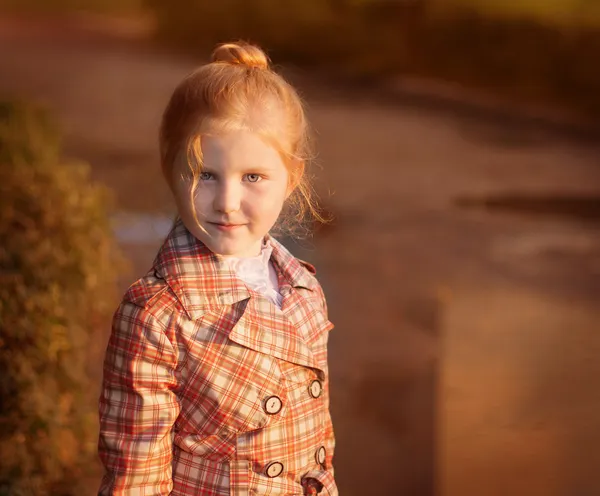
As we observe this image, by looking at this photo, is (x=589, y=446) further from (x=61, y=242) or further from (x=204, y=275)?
(x=204, y=275)

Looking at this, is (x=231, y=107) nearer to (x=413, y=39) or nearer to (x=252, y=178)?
(x=252, y=178)

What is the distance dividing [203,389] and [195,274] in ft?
0.65

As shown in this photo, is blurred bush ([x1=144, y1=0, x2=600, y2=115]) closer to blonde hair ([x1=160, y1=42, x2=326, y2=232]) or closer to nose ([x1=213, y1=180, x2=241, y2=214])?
blonde hair ([x1=160, y1=42, x2=326, y2=232])

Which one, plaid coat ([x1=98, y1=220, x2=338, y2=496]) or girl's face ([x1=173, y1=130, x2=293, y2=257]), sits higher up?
girl's face ([x1=173, y1=130, x2=293, y2=257])

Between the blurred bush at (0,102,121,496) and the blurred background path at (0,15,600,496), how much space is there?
1.19 metres

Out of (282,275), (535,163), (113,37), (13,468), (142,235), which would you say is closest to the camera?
(282,275)

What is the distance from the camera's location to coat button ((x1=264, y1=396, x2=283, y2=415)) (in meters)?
1.38

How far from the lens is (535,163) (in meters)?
7.66

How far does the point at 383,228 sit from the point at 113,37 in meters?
4.55

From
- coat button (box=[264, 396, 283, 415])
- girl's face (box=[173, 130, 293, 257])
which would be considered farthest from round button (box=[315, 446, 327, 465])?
girl's face (box=[173, 130, 293, 257])

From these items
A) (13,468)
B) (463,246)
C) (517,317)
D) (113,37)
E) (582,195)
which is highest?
(113,37)

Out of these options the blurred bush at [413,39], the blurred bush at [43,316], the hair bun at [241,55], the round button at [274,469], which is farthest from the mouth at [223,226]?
the blurred bush at [413,39]

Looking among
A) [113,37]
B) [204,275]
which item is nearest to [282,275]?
[204,275]

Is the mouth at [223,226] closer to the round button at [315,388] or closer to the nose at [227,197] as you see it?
the nose at [227,197]
